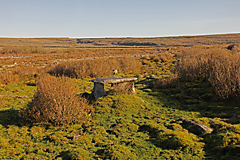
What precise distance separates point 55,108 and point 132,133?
113 inches

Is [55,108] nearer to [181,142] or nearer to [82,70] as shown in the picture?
[181,142]

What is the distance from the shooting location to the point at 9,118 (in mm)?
7418

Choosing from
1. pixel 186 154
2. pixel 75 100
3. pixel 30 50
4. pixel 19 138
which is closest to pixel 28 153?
pixel 19 138

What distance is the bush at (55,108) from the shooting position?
6.88m

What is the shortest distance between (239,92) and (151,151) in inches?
234

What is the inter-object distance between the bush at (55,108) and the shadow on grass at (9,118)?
0.86ft

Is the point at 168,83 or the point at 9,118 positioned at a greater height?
the point at 168,83

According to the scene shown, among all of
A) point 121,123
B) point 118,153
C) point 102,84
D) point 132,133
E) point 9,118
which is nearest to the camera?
point 118,153

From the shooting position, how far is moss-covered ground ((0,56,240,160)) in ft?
16.5

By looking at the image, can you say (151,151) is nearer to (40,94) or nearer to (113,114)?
(113,114)

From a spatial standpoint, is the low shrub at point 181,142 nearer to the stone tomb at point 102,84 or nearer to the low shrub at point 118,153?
the low shrub at point 118,153

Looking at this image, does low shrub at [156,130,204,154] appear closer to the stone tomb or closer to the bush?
the bush

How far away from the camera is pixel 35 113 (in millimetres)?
7105

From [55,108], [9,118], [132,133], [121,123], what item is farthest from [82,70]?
[132,133]
